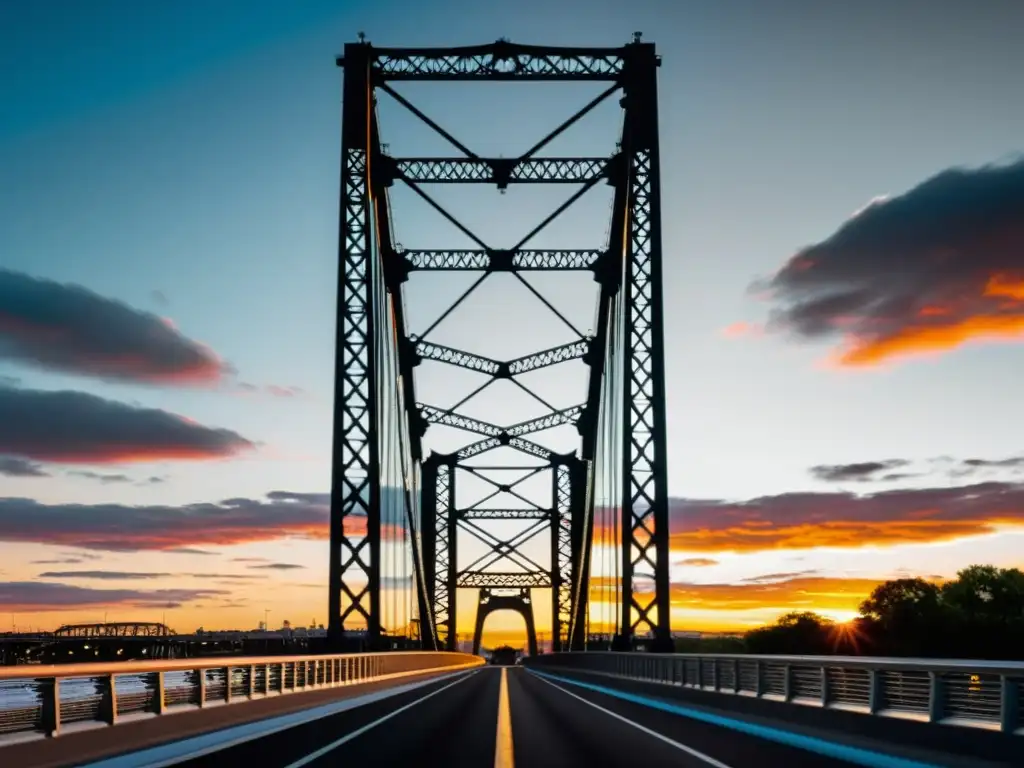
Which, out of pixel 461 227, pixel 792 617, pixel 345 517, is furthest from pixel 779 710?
pixel 792 617

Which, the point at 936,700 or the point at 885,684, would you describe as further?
the point at 885,684

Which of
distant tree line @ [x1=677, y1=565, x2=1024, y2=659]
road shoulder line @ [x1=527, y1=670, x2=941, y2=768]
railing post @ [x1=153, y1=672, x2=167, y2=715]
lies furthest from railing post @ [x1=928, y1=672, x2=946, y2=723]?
Result: distant tree line @ [x1=677, y1=565, x2=1024, y2=659]

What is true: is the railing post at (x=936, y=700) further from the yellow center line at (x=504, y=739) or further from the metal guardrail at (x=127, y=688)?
the metal guardrail at (x=127, y=688)

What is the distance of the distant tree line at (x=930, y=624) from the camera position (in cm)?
10956

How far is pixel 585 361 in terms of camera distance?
69688mm

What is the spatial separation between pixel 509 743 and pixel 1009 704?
8079mm

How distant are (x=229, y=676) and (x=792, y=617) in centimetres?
16404

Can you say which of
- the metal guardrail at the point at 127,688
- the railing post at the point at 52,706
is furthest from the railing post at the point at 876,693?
the railing post at the point at 52,706

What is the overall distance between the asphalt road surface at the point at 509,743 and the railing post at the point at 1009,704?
226 centimetres

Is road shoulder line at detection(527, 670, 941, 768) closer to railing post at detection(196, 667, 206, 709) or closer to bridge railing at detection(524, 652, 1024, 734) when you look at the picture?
bridge railing at detection(524, 652, 1024, 734)

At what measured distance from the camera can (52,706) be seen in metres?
14.0

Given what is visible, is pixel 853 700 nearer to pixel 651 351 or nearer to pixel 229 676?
pixel 229 676

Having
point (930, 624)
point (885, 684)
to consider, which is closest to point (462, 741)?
point (885, 684)

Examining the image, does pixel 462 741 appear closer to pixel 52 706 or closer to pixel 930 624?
pixel 52 706
